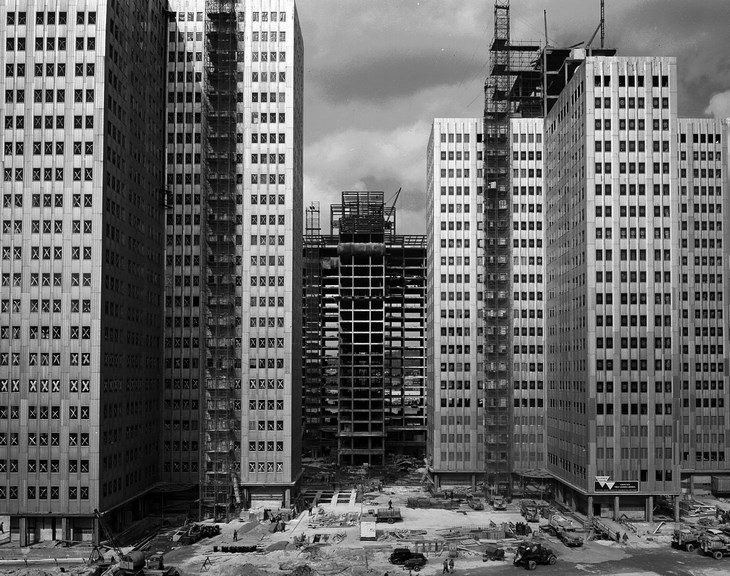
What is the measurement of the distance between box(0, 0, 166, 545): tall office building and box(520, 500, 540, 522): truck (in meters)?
66.0

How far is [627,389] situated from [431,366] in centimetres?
4760

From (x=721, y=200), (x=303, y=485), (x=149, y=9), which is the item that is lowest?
(x=303, y=485)

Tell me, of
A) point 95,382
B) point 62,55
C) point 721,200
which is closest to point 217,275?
point 95,382

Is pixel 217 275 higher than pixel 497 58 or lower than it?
lower

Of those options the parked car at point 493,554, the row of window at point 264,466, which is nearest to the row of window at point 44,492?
the row of window at point 264,466

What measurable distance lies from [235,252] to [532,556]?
75.0 m

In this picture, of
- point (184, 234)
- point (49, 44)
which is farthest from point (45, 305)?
point (49, 44)

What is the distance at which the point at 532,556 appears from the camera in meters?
96.2

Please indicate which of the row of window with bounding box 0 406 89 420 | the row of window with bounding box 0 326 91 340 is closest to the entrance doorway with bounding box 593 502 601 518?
the row of window with bounding box 0 406 89 420

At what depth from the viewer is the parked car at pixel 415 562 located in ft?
310

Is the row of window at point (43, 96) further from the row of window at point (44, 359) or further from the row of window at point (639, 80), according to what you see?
the row of window at point (639, 80)

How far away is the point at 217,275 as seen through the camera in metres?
137

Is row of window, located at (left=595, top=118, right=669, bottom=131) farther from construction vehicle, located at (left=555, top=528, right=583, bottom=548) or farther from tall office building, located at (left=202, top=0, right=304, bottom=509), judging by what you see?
construction vehicle, located at (left=555, top=528, right=583, bottom=548)

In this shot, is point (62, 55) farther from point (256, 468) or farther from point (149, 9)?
point (256, 468)
